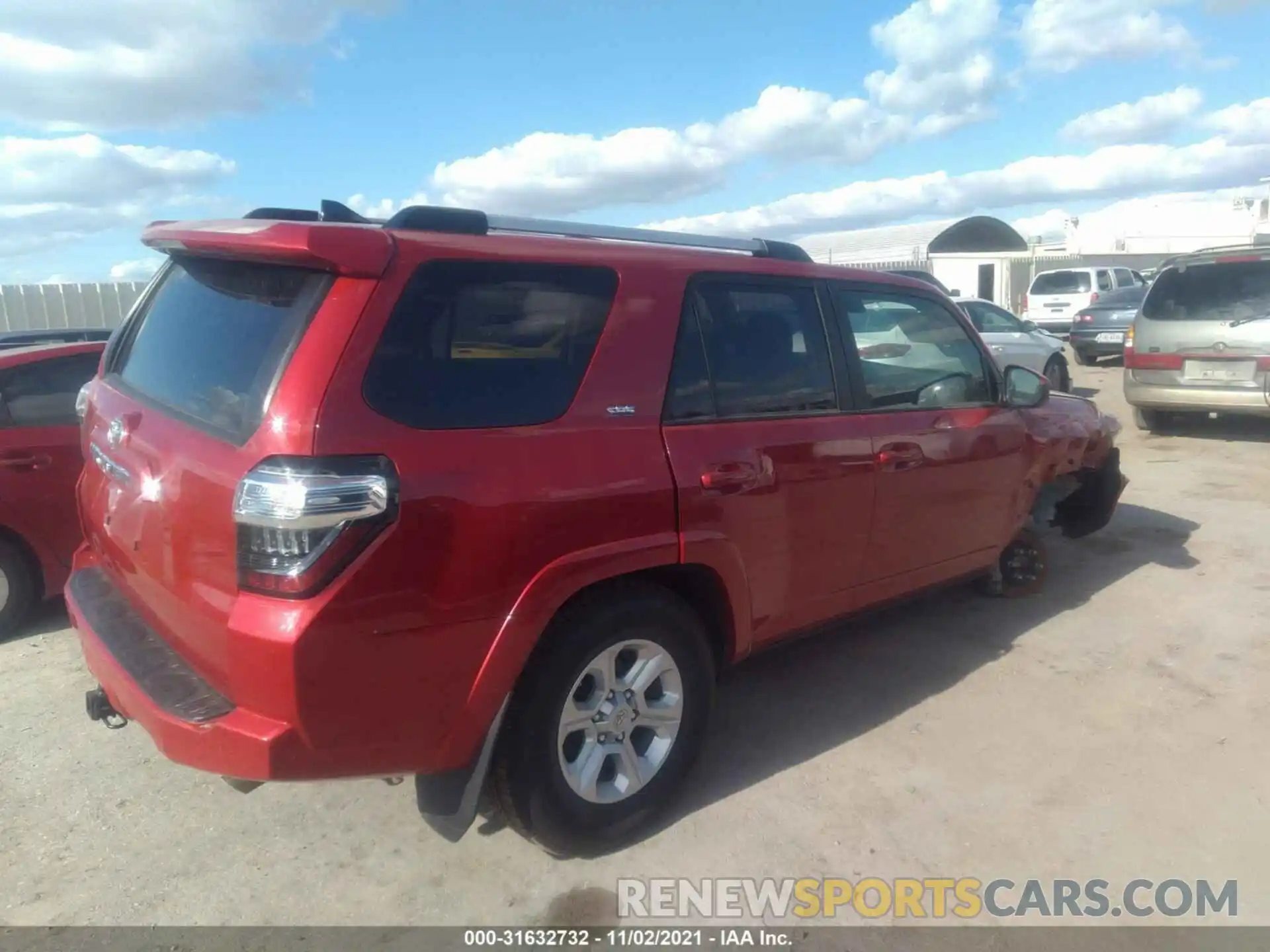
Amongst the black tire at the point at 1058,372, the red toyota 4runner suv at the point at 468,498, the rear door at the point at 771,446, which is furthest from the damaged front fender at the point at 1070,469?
the black tire at the point at 1058,372

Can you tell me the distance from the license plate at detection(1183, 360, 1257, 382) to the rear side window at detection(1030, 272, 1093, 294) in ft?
42.5

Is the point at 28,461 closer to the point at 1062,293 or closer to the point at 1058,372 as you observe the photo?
the point at 1058,372

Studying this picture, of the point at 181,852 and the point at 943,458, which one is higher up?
the point at 943,458

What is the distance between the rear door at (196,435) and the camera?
7.89 feet

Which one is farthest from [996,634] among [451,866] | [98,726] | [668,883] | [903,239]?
[903,239]

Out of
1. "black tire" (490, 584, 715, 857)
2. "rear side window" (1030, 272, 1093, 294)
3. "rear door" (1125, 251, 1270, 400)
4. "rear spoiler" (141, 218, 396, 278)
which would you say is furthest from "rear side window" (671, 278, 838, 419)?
"rear side window" (1030, 272, 1093, 294)

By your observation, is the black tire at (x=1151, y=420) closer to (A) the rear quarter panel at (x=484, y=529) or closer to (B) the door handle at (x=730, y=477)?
(B) the door handle at (x=730, y=477)

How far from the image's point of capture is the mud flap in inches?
227

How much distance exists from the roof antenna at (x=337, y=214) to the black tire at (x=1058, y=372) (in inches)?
464

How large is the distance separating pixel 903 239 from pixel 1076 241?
14.6 meters

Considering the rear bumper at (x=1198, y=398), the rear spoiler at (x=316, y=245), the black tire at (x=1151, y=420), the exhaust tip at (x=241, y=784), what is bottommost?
the black tire at (x=1151, y=420)

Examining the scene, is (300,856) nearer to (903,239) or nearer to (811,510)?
(811,510)

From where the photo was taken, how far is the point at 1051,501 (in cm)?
543

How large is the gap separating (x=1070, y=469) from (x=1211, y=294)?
5528mm
